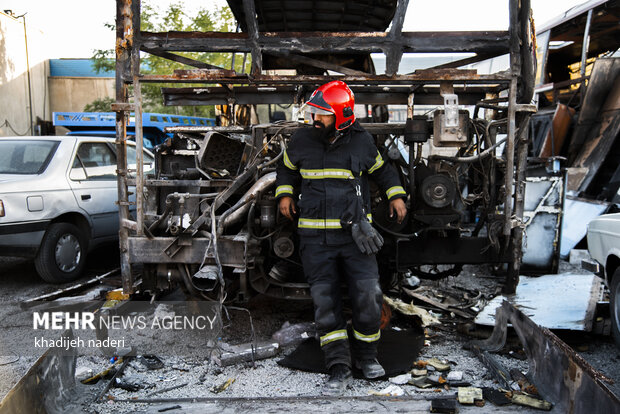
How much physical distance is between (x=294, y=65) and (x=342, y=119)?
2.78m

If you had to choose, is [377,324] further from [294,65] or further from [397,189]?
[294,65]

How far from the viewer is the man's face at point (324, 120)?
3479mm

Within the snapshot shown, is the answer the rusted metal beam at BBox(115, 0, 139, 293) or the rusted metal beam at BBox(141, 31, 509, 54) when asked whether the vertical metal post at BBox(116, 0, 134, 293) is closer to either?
Result: the rusted metal beam at BBox(115, 0, 139, 293)

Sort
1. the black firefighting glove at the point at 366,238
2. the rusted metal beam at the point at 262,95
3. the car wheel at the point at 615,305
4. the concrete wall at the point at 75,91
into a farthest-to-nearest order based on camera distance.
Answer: the concrete wall at the point at 75,91 < the rusted metal beam at the point at 262,95 < the car wheel at the point at 615,305 < the black firefighting glove at the point at 366,238

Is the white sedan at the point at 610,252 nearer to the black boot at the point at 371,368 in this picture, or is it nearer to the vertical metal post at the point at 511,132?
the vertical metal post at the point at 511,132

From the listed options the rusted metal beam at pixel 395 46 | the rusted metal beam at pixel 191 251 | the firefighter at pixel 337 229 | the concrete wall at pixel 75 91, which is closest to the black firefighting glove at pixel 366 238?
the firefighter at pixel 337 229

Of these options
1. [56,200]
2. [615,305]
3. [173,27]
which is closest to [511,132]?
[615,305]

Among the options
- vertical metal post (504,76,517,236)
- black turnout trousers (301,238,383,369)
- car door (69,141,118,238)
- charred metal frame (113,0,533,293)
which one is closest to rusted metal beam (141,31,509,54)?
charred metal frame (113,0,533,293)

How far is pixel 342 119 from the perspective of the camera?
348 centimetres

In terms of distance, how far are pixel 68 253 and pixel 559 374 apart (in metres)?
5.12

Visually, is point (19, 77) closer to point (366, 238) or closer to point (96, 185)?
point (96, 185)

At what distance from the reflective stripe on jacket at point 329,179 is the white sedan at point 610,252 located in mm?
1777

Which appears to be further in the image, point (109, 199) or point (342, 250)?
point (109, 199)

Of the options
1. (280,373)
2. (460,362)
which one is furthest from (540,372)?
(280,373)
